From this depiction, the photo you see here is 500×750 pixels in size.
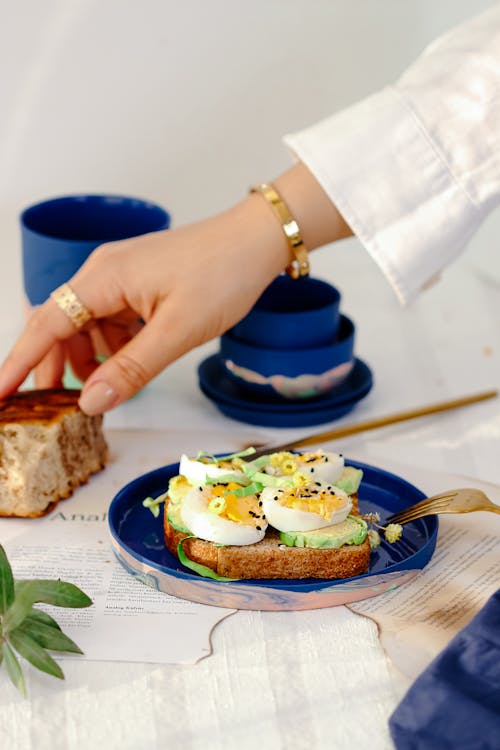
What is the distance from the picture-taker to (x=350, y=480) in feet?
3.81

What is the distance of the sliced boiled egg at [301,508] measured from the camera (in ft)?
3.44

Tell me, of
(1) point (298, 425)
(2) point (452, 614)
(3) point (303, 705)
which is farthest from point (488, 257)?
(3) point (303, 705)

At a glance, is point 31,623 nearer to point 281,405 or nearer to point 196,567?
point 196,567

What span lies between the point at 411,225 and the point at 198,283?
27cm

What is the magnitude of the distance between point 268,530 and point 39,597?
24 centimetres

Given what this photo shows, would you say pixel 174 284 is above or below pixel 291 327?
above

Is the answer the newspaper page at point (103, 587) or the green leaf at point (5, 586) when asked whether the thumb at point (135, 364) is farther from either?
the green leaf at point (5, 586)

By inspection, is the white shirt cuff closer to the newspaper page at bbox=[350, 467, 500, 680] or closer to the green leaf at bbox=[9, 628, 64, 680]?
the newspaper page at bbox=[350, 467, 500, 680]

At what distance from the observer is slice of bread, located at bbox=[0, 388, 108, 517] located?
3.99 feet

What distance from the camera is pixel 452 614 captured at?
1025 millimetres

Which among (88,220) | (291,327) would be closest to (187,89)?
(88,220)

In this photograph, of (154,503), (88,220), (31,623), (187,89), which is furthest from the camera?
(187,89)

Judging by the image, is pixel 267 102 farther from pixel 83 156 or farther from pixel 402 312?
pixel 402 312

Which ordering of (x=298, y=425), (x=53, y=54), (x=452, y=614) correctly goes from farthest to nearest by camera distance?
1. (x=53, y=54)
2. (x=298, y=425)
3. (x=452, y=614)
